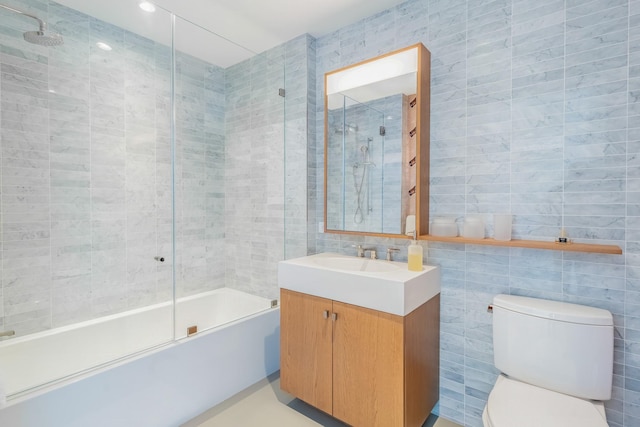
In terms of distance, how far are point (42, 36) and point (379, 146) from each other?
7.17ft

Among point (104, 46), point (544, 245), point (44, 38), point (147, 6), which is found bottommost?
point (544, 245)

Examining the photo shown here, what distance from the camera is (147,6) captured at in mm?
2021

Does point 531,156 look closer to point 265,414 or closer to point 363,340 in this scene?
point 363,340

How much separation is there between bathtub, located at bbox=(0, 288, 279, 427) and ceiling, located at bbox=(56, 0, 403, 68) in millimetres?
1943

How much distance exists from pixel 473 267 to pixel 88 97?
275 cm

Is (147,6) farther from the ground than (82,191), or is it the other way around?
(147,6)

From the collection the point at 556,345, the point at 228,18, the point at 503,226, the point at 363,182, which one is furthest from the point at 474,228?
the point at 228,18

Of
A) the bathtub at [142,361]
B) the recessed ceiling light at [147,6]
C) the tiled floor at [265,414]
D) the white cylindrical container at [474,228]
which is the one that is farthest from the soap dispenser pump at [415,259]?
the recessed ceiling light at [147,6]

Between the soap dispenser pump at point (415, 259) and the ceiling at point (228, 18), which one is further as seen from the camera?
the ceiling at point (228, 18)

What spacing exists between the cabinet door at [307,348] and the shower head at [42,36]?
Answer: 2.14 metres

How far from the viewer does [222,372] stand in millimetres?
2023

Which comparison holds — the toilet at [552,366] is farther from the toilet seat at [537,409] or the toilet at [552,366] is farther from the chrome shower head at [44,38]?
the chrome shower head at [44,38]

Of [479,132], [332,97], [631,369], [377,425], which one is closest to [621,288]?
[631,369]

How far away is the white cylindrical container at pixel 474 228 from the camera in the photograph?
5.54 ft
